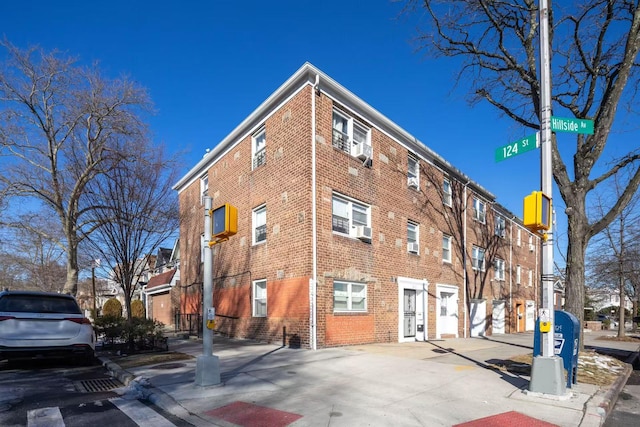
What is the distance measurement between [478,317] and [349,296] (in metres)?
12.2

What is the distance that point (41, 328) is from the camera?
820 centimetres

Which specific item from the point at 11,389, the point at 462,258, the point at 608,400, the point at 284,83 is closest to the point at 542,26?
the point at 608,400

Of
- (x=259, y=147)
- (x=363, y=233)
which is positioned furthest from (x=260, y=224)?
(x=363, y=233)

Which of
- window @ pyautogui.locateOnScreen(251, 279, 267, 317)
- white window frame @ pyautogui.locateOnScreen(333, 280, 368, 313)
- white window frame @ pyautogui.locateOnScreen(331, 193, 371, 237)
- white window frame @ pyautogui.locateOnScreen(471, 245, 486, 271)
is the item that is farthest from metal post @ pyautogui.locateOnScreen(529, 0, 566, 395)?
white window frame @ pyautogui.locateOnScreen(471, 245, 486, 271)

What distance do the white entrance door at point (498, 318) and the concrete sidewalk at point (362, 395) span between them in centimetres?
1658

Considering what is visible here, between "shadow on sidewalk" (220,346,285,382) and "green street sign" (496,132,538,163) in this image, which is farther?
"shadow on sidewalk" (220,346,285,382)

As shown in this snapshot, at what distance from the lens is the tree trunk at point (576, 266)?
409 inches

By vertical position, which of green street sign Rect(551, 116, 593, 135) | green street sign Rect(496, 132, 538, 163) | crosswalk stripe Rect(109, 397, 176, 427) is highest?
green street sign Rect(551, 116, 593, 135)

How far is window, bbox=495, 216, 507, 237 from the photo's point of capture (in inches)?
1039

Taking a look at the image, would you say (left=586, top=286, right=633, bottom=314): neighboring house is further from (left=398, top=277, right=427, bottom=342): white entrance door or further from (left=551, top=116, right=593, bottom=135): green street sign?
(left=551, top=116, right=593, bottom=135): green street sign

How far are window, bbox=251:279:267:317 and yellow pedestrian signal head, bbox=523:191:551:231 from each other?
9566 millimetres

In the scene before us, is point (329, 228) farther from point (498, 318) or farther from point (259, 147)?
point (498, 318)

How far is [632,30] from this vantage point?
10312 mm

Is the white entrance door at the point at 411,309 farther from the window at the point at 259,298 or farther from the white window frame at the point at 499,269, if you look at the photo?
the white window frame at the point at 499,269
